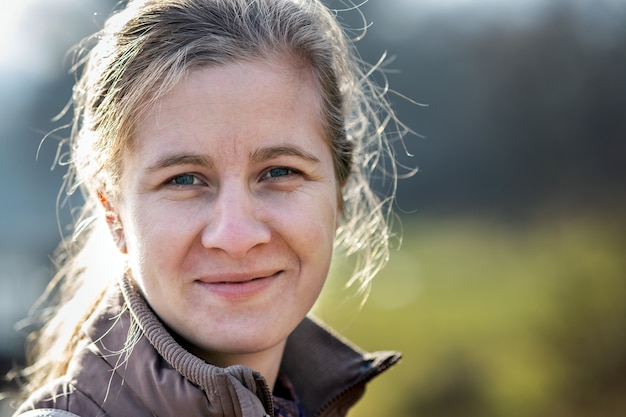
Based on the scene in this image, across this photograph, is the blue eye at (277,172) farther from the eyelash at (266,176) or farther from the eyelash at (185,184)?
the eyelash at (185,184)

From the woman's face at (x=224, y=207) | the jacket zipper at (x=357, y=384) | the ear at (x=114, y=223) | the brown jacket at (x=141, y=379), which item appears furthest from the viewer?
the jacket zipper at (x=357, y=384)

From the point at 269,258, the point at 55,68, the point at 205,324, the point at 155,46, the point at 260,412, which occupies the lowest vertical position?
the point at 260,412

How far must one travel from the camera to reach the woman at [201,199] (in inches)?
63.9

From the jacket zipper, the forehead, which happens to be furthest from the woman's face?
the jacket zipper

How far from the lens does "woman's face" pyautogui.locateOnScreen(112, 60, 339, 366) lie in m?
1.65

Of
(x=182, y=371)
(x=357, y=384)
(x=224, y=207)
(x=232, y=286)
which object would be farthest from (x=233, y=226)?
(x=357, y=384)

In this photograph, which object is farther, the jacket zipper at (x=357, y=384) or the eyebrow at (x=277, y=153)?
the jacket zipper at (x=357, y=384)

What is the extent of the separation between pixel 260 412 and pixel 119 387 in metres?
0.32

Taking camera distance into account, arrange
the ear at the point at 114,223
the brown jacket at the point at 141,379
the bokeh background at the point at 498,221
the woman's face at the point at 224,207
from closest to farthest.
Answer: the brown jacket at the point at 141,379
the woman's face at the point at 224,207
the ear at the point at 114,223
the bokeh background at the point at 498,221

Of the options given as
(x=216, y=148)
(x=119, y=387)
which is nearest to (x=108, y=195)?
(x=216, y=148)

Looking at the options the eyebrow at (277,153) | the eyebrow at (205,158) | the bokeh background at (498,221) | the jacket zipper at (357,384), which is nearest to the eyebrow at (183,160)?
the eyebrow at (205,158)

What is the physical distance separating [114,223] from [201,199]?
0.30 meters

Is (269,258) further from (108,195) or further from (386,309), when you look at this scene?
(386,309)

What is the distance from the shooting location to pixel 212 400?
5.08 ft
